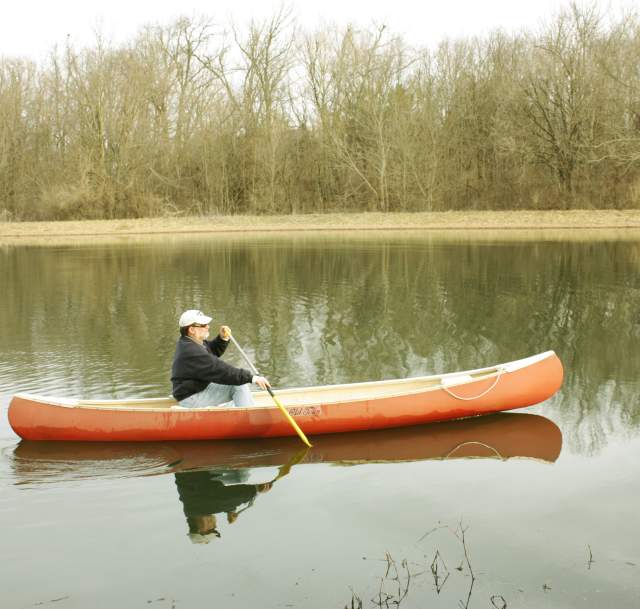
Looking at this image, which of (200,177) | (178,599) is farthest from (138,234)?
(178,599)

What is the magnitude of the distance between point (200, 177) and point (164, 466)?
40.8 m

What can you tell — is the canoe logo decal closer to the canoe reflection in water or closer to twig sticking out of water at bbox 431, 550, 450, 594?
the canoe reflection in water

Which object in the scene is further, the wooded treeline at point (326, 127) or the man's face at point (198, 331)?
the wooded treeline at point (326, 127)

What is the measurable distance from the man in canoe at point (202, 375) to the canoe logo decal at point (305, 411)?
0.41m

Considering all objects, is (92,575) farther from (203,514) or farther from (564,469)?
(564,469)

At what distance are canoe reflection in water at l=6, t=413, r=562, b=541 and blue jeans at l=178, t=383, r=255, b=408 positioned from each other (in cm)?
41

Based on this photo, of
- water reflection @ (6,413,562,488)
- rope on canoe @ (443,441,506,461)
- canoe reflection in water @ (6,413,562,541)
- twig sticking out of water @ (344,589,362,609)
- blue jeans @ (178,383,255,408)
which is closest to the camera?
twig sticking out of water @ (344,589,362,609)

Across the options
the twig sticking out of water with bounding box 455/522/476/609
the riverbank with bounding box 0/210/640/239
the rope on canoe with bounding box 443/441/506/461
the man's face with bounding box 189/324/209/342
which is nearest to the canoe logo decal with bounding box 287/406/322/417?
the man's face with bounding box 189/324/209/342

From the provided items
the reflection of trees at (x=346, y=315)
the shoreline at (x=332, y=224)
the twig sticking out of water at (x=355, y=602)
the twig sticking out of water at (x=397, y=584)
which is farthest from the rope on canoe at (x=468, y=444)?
the shoreline at (x=332, y=224)

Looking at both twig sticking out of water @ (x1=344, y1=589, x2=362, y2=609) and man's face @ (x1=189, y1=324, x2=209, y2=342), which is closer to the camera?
twig sticking out of water @ (x1=344, y1=589, x2=362, y2=609)

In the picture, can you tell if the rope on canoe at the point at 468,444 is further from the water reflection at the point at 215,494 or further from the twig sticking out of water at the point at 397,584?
the twig sticking out of water at the point at 397,584

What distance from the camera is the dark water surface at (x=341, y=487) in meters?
5.39

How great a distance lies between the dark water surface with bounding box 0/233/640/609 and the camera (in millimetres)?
5387

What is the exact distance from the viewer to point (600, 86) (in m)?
39.9
